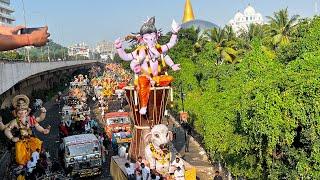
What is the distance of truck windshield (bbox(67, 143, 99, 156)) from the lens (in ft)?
65.4

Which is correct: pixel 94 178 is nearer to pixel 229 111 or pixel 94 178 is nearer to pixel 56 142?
pixel 229 111

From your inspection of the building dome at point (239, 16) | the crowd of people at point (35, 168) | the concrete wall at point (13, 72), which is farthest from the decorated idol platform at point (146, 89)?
the building dome at point (239, 16)

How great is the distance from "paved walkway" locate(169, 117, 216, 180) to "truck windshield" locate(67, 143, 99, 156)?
4.58 m

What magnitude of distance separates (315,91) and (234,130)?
4929 mm

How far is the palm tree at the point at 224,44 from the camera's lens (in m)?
46.2

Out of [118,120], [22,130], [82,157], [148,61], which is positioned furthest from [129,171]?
[118,120]

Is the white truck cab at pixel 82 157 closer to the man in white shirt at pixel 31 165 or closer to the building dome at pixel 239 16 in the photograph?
the man in white shirt at pixel 31 165

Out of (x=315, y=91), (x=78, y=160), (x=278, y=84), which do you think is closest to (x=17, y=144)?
(x=78, y=160)

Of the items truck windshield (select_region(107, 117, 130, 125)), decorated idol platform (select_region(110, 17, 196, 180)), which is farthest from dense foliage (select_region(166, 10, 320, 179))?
truck windshield (select_region(107, 117, 130, 125))

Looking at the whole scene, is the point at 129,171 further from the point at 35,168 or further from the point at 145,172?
the point at 35,168

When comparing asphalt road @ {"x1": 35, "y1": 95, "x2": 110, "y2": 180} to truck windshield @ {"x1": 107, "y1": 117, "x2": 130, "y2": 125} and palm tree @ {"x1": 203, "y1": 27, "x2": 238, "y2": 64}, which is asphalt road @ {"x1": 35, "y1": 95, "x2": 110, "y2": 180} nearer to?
truck windshield @ {"x1": 107, "y1": 117, "x2": 130, "y2": 125}

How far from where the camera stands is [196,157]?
80.3 feet

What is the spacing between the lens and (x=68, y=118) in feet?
102

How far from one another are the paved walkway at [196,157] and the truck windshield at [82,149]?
458 cm
